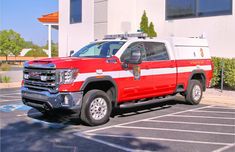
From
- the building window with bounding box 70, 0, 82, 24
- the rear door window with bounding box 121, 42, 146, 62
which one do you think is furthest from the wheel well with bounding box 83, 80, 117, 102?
the building window with bounding box 70, 0, 82, 24

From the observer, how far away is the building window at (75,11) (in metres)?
21.9

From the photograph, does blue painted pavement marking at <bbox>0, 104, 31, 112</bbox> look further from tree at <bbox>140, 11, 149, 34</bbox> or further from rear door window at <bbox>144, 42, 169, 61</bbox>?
tree at <bbox>140, 11, 149, 34</bbox>

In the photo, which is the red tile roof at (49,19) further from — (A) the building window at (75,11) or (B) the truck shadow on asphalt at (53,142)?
(B) the truck shadow on asphalt at (53,142)

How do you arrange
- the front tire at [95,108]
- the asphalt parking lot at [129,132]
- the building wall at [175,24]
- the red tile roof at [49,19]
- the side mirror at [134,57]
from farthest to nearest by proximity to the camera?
the red tile roof at [49,19] → the building wall at [175,24] → the side mirror at [134,57] → the front tire at [95,108] → the asphalt parking lot at [129,132]

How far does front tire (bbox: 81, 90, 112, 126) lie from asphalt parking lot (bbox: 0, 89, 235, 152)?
20 centimetres

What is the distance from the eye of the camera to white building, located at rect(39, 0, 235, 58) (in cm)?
1550

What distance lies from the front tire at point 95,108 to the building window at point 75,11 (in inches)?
564

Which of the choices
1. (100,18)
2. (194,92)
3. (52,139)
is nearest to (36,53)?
(100,18)

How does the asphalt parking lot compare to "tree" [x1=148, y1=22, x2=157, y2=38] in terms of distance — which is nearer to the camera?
the asphalt parking lot

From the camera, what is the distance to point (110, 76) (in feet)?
26.6

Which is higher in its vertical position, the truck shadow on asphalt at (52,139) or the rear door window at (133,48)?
the rear door window at (133,48)

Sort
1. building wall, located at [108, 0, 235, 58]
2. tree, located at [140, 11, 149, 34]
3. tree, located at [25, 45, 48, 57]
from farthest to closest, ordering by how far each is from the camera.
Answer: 1. tree, located at [25, 45, 48, 57]
2. tree, located at [140, 11, 149, 34]
3. building wall, located at [108, 0, 235, 58]

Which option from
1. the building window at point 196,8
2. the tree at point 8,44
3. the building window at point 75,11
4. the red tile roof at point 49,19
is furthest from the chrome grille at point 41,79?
the tree at point 8,44

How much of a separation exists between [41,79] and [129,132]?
7.36 feet
